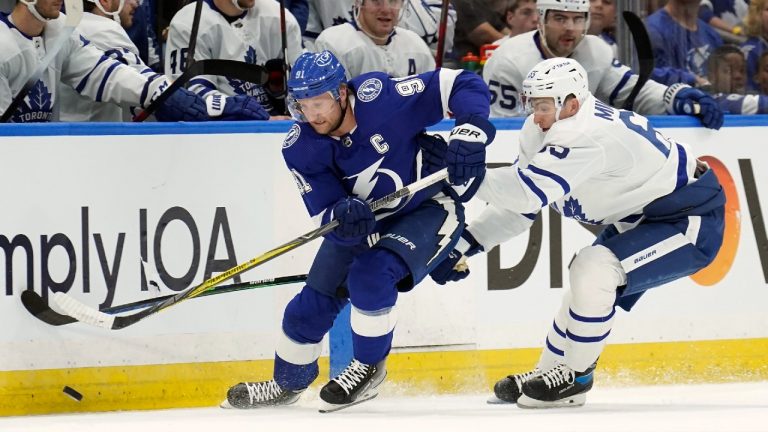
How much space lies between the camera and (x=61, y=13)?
484 cm

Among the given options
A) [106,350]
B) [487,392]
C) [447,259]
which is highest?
[447,259]

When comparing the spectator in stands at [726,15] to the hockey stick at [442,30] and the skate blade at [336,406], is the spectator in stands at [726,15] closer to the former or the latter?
the hockey stick at [442,30]

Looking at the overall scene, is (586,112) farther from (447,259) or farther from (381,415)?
(381,415)

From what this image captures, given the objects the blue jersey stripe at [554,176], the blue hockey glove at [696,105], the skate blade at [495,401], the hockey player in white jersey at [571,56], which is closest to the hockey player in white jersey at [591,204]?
the blue jersey stripe at [554,176]

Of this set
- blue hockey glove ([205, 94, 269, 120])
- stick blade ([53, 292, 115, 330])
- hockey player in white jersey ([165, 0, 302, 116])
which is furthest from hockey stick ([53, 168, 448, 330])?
hockey player in white jersey ([165, 0, 302, 116])

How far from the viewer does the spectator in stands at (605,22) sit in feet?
17.7

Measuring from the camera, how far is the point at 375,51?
210 inches

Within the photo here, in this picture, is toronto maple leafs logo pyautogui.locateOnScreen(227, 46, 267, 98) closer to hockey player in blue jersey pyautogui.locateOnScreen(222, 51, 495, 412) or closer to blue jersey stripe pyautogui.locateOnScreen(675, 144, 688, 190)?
hockey player in blue jersey pyautogui.locateOnScreen(222, 51, 495, 412)

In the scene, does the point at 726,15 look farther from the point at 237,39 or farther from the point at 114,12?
the point at 114,12

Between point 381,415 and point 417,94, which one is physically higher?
point 417,94

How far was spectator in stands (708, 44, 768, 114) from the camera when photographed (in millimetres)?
5340

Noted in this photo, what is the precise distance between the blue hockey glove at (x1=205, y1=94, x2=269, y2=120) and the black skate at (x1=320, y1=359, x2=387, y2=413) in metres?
1.07

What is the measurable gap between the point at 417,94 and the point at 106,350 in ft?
4.58

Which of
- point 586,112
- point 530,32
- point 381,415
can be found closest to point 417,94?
point 586,112
